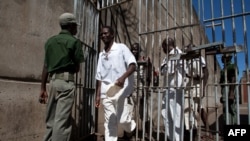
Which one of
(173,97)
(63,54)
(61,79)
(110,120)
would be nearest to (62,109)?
(61,79)

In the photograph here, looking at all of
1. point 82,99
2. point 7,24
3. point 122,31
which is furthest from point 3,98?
point 122,31

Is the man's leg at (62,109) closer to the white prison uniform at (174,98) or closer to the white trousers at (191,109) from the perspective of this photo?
the white prison uniform at (174,98)

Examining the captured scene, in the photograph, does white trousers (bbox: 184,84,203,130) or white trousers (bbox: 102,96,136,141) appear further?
white trousers (bbox: 184,84,203,130)

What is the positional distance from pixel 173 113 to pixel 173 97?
10.1 inches

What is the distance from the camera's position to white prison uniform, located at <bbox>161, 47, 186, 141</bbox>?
11.2ft

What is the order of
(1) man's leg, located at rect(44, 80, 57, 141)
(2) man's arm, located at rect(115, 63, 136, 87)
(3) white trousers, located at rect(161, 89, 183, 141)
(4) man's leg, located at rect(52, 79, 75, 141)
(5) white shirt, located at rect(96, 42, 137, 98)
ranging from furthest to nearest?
(3) white trousers, located at rect(161, 89, 183, 141)
(5) white shirt, located at rect(96, 42, 137, 98)
(2) man's arm, located at rect(115, 63, 136, 87)
(1) man's leg, located at rect(44, 80, 57, 141)
(4) man's leg, located at rect(52, 79, 75, 141)

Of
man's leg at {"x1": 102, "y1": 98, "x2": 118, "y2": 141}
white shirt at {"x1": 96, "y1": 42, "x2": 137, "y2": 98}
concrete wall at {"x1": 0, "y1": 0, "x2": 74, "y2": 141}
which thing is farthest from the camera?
white shirt at {"x1": 96, "y1": 42, "x2": 137, "y2": 98}

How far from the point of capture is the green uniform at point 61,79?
2.59 metres

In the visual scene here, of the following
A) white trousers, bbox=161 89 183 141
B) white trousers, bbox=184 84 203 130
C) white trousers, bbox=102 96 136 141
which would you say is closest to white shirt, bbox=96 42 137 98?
white trousers, bbox=102 96 136 141

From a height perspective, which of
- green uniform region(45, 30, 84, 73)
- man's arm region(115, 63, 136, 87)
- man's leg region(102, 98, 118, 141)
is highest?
green uniform region(45, 30, 84, 73)

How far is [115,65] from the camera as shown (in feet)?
10.4

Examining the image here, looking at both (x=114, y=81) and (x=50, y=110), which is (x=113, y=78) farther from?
(x=50, y=110)

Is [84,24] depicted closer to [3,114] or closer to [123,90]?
[123,90]

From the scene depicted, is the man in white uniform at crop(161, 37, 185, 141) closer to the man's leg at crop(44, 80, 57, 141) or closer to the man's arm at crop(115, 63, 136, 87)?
the man's arm at crop(115, 63, 136, 87)
